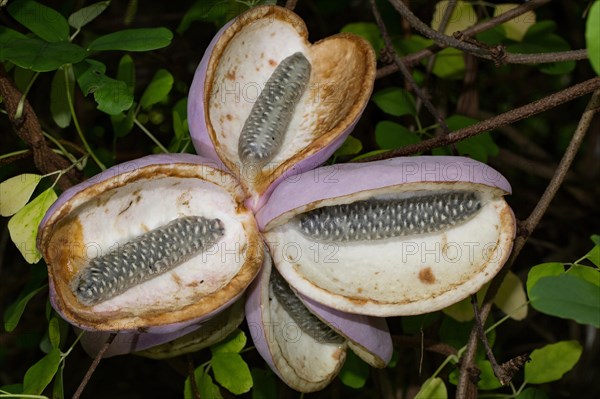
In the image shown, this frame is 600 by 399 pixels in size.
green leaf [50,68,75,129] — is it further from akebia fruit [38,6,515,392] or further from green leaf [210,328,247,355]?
green leaf [210,328,247,355]

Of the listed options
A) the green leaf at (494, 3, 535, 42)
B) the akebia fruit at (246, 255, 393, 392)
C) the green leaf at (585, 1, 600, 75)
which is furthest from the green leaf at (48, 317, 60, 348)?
the green leaf at (494, 3, 535, 42)

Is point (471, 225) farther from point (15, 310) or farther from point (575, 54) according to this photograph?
point (15, 310)

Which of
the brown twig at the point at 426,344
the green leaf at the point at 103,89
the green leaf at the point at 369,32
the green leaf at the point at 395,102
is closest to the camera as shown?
the green leaf at the point at 103,89

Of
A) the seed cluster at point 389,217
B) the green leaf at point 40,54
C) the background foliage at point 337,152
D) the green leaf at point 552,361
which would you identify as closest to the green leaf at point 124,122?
the background foliage at point 337,152

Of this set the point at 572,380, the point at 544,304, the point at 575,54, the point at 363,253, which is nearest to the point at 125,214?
the point at 363,253

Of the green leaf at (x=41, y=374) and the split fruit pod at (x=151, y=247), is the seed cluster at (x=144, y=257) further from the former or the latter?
the green leaf at (x=41, y=374)

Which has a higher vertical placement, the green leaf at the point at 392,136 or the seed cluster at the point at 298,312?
the green leaf at the point at 392,136
